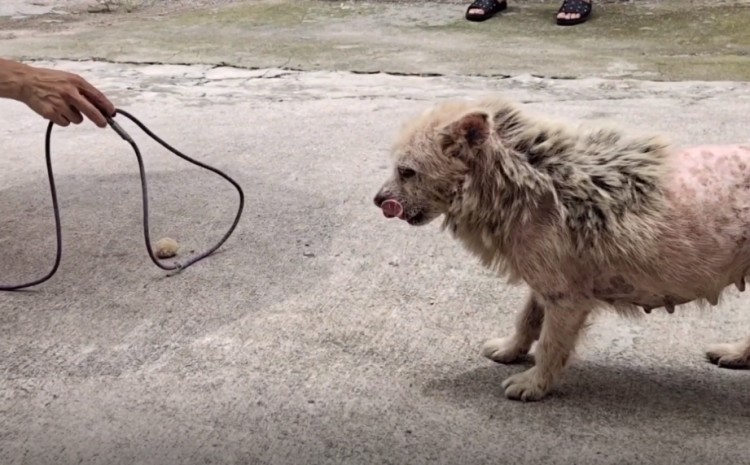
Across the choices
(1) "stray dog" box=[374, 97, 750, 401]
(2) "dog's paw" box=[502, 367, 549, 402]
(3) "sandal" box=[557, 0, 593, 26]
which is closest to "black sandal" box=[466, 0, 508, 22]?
(3) "sandal" box=[557, 0, 593, 26]

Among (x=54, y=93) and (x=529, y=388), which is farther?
(x=54, y=93)

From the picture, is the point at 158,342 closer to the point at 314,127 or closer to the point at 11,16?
the point at 314,127

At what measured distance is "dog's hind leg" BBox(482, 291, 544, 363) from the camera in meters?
2.27

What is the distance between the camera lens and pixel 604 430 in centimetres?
193

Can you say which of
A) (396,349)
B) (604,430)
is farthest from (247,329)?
(604,430)

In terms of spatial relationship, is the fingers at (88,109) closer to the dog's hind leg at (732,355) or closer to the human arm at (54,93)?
the human arm at (54,93)

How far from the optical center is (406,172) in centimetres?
213

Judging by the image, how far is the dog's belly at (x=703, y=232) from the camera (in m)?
1.91

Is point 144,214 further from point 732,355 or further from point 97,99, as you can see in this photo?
point 732,355

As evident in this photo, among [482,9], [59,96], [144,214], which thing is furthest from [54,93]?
[482,9]

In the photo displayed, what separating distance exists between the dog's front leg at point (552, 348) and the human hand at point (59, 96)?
1427 millimetres

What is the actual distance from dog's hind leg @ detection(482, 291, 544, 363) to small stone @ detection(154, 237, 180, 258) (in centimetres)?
121

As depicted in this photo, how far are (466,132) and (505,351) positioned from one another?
24.6 inches

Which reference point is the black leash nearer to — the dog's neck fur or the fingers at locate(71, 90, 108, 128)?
the fingers at locate(71, 90, 108, 128)
